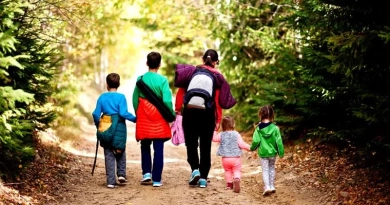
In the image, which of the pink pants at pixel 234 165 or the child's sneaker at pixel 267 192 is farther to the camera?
the pink pants at pixel 234 165

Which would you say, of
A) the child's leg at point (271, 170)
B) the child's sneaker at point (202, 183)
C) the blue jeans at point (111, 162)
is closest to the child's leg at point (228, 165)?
the child's sneaker at point (202, 183)

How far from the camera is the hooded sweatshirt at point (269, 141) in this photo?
827 cm

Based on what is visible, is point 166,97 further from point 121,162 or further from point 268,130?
point 268,130

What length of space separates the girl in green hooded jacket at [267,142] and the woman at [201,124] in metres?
0.70

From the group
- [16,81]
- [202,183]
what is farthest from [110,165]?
[16,81]

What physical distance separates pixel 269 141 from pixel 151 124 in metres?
1.89

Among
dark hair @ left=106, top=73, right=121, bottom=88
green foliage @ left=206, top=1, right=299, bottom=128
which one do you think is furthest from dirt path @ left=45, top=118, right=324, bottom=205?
green foliage @ left=206, top=1, right=299, bottom=128

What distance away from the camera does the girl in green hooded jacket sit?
829cm

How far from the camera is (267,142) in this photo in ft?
27.3

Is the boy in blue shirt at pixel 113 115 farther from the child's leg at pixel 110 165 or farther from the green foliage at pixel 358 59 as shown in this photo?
the green foliage at pixel 358 59

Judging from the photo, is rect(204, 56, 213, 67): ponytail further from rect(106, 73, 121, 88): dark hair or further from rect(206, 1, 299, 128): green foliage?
rect(206, 1, 299, 128): green foliage

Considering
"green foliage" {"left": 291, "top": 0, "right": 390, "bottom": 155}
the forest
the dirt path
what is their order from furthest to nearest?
the dirt path, the forest, "green foliage" {"left": 291, "top": 0, "right": 390, "bottom": 155}

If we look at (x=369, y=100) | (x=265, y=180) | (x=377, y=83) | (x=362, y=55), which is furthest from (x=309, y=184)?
(x=362, y=55)

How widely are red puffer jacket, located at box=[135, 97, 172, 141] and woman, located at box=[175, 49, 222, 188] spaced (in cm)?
32
